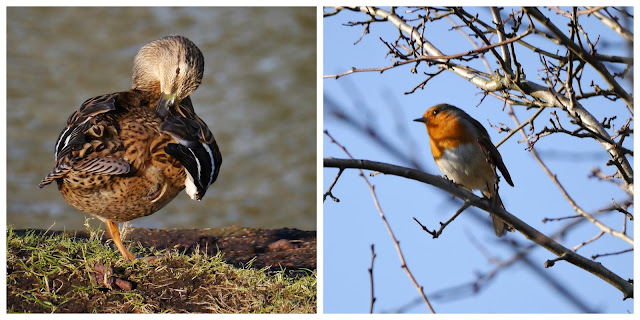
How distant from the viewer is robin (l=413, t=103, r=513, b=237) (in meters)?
3.69

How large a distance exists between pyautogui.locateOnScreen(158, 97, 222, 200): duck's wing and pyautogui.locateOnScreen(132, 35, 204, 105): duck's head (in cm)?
22

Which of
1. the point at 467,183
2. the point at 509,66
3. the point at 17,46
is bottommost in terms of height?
the point at 467,183

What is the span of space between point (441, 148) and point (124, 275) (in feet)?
5.80

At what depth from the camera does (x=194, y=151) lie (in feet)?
9.53

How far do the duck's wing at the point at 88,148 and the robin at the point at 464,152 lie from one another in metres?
1.74

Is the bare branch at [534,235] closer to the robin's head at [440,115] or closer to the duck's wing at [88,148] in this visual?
the duck's wing at [88,148]

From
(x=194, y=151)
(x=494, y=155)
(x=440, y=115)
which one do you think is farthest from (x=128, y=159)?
(x=440, y=115)

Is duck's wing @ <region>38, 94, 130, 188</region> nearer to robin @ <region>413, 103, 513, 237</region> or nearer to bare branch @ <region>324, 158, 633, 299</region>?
bare branch @ <region>324, 158, 633, 299</region>

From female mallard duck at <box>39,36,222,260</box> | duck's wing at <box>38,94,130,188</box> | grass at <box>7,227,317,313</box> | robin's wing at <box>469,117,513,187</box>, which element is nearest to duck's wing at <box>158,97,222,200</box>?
female mallard duck at <box>39,36,222,260</box>

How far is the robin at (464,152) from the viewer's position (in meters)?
3.69

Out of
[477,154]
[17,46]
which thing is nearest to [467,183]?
[477,154]

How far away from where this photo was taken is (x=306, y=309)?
3.13 metres

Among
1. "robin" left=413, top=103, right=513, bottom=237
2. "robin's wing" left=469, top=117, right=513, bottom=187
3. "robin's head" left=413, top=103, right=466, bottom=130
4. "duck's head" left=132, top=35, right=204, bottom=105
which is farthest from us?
"robin's head" left=413, top=103, right=466, bottom=130

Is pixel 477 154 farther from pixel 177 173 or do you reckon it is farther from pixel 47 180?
pixel 47 180
